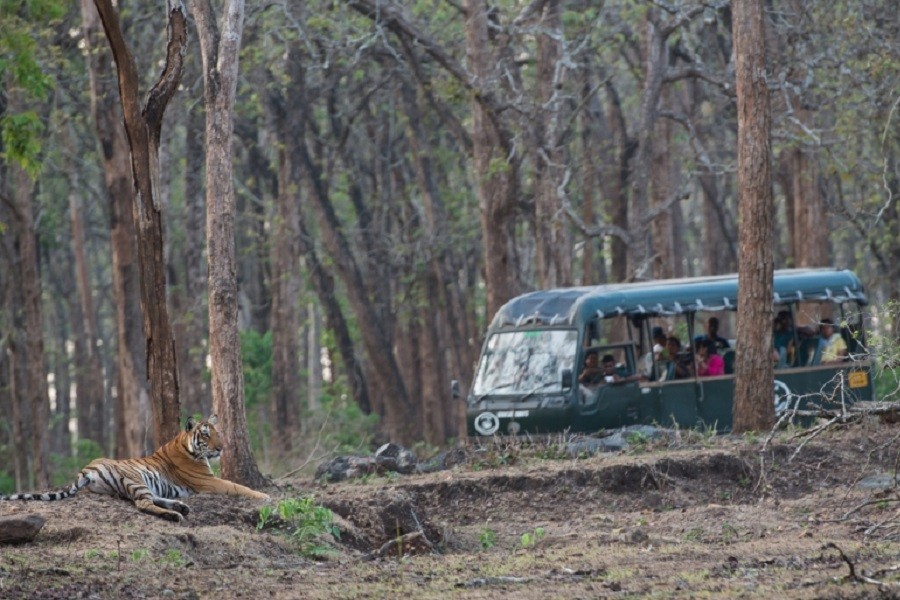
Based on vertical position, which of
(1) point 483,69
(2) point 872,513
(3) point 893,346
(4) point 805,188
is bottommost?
(2) point 872,513

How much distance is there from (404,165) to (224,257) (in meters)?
21.0

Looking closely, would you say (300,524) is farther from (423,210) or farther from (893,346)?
(423,210)

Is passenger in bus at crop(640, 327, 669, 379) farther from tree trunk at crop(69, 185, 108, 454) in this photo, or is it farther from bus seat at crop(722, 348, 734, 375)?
tree trunk at crop(69, 185, 108, 454)

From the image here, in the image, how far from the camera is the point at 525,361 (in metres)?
18.6

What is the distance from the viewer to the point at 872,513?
450 inches

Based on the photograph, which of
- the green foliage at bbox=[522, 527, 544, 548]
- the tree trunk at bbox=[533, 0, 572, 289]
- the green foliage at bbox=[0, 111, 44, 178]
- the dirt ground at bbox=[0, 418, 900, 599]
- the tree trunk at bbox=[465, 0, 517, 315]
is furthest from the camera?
the tree trunk at bbox=[533, 0, 572, 289]

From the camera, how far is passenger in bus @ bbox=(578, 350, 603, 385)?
18.3 metres

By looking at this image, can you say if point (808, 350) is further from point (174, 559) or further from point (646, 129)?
point (174, 559)

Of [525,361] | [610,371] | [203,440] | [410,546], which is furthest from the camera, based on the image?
[525,361]

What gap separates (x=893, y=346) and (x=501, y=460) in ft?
16.9

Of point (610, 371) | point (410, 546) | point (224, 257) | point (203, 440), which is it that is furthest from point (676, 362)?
point (410, 546)

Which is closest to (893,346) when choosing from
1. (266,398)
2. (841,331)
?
(841,331)

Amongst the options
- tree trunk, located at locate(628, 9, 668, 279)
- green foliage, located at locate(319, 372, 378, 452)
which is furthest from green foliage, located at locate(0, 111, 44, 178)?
tree trunk, located at locate(628, 9, 668, 279)

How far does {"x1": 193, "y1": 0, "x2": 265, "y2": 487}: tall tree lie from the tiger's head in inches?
56.8
